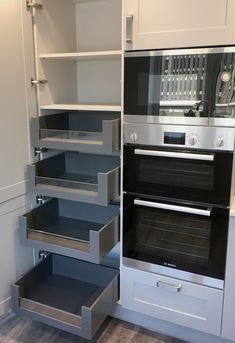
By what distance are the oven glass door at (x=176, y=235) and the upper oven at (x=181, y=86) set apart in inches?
17.2

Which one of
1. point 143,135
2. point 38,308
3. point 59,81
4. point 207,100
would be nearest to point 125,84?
point 143,135

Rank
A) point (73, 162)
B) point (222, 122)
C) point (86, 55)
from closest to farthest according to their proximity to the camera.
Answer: point (222, 122)
point (86, 55)
point (73, 162)

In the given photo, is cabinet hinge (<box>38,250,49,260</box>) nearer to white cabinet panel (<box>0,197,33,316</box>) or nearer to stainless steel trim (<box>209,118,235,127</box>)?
white cabinet panel (<box>0,197,33,316</box>)

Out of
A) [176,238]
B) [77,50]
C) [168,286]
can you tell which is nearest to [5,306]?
[168,286]

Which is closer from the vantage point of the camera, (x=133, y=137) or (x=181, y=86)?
(x=181, y=86)

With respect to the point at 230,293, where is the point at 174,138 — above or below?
above

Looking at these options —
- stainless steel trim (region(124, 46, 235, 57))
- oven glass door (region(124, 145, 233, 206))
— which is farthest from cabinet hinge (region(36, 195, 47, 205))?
stainless steel trim (region(124, 46, 235, 57))

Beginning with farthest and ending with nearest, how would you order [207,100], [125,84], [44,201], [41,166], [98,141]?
1. [44,201]
2. [41,166]
3. [98,141]
4. [125,84]
5. [207,100]

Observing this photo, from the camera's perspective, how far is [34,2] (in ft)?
6.26

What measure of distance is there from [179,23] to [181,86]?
0.92 feet

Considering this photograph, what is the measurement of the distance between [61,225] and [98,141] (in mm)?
750

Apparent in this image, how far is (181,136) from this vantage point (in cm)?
160

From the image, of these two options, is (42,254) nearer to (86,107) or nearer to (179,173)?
(86,107)

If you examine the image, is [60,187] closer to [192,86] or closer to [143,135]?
[143,135]
